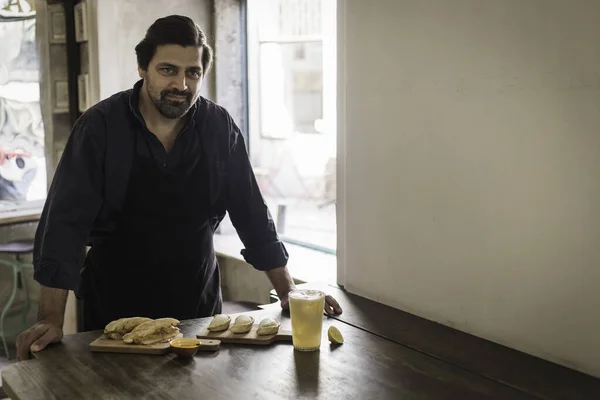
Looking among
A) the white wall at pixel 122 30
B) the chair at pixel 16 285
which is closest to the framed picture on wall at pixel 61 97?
the white wall at pixel 122 30

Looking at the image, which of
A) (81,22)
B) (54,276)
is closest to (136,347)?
(54,276)

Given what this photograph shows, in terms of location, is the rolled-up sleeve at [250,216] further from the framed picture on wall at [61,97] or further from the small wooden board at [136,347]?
the framed picture on wall at [61,97]

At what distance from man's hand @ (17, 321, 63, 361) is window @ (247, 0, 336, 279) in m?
1.50

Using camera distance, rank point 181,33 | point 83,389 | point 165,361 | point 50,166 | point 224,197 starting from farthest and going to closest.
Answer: point 50,166, point 224,197, point 181,33, point 165,361, point 83,389

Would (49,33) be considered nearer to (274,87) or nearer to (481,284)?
(274,87)

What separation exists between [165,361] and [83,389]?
194 mm

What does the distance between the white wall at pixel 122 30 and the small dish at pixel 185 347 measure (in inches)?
74.7

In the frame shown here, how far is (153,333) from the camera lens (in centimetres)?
152

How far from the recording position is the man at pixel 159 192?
1.85 metres

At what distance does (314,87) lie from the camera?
2.96 metres

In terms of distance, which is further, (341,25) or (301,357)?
(341,25)

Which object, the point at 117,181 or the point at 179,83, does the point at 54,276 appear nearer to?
the point at 117,181

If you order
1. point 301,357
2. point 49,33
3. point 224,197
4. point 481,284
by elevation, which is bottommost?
point 301,357

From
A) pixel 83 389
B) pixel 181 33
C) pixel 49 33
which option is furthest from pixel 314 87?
pixel 83 389
